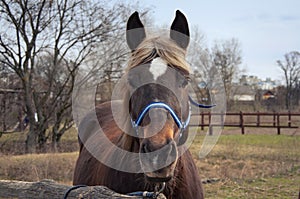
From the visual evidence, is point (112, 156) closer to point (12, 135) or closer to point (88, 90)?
point (88, 90)

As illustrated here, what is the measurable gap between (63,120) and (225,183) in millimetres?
10743

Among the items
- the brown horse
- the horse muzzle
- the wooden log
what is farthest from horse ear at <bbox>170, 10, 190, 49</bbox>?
the wooden log

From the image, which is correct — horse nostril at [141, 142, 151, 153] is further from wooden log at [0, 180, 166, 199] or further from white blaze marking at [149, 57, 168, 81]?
white blaze marking at [149, 57, 168, 81]

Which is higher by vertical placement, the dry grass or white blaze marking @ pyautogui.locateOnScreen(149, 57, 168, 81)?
white blaze marking @ pyautogui.locateOnScreen(149, 57, 168, 81)

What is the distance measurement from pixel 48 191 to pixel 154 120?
0.91 metres

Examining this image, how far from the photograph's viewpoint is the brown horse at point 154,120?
6.35 ft

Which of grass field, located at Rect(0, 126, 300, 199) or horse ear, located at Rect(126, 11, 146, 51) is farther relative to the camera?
grass field, located at Rect(0, 126, 300, 199)

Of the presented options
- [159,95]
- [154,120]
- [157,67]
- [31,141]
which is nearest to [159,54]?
[157,67]

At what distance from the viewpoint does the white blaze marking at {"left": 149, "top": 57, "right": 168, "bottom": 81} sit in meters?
2.21

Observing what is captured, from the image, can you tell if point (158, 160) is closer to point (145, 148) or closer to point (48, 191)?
point (145, 148)

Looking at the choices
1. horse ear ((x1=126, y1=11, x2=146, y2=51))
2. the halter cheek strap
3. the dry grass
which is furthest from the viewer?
the dry grass

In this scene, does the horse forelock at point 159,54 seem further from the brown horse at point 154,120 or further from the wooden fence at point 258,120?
the wooden fence at point 258,120

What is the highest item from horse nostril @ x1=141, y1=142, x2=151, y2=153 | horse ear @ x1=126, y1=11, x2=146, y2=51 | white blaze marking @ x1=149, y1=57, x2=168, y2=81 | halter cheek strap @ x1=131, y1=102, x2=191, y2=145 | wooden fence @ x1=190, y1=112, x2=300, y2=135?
horse ear @ x1=126, y1=11, x2=146, y2=51

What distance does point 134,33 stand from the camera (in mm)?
2592
